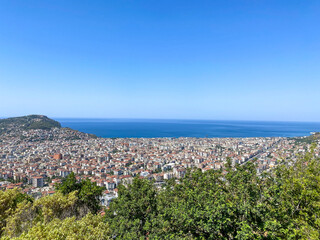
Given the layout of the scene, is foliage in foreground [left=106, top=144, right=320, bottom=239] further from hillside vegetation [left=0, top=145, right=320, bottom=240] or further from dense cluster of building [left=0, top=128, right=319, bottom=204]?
dense cluster of building [left=0, top=128, right=319, bottom=204]

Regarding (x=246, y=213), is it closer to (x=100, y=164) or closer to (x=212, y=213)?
(x=212, y=213)

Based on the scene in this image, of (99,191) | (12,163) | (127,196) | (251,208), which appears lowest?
(12,163)

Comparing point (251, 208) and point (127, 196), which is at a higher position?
point (251, 208)

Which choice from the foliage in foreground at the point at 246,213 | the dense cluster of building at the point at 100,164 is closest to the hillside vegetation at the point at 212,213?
the foliage in foreground at the point at 246,213

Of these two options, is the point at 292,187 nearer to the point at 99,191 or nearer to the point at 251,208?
the point at 251,208

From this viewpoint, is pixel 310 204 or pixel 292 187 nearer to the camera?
pixel 310 204

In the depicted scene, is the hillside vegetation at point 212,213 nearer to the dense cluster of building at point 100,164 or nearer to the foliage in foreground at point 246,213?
the foliage in foreground at point 246,213

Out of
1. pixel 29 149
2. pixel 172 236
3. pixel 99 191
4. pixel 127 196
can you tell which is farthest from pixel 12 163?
pixel 172 236

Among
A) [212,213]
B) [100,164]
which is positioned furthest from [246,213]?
[100,164]

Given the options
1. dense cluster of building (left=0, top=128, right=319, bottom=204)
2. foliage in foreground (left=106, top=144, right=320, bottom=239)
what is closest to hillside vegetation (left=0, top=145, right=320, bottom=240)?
foliage in foreground (left=106, top=144, right=320, bottom=239)
